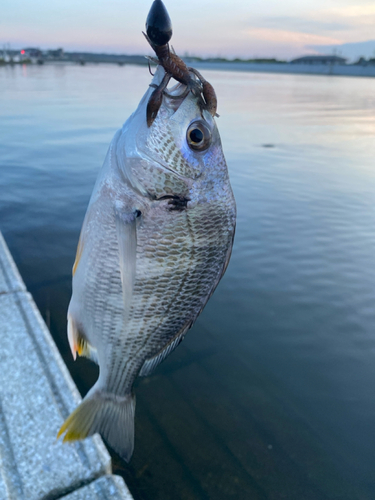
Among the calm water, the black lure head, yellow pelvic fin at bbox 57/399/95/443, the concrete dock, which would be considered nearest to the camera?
the black lure head

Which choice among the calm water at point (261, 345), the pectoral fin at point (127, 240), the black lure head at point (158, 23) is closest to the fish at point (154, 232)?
the pectoral fin at point (127, 240)

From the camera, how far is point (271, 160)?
10242 mm

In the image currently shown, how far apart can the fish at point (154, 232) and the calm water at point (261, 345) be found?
1078 millimetres

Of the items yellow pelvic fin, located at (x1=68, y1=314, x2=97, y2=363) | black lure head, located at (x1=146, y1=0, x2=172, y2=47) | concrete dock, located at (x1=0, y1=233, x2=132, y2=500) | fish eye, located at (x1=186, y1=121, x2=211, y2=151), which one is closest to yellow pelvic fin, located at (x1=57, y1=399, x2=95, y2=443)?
yellow pelvic fin, located at (x1=68, y1=314, x2=97, y2=363)

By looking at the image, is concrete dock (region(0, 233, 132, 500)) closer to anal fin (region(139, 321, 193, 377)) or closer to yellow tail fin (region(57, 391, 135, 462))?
yellow tail fin (region(57, 391, 135, 462))

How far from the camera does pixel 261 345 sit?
11.7ft

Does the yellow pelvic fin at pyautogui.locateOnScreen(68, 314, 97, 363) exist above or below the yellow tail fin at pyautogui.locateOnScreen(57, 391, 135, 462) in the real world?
above

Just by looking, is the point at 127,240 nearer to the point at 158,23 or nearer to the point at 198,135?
the point at 198,135

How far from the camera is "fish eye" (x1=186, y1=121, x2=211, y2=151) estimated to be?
4.90 feet

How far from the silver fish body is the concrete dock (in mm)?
366

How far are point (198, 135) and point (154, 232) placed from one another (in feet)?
1.46

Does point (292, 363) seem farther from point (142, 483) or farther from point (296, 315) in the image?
point (142, 483)

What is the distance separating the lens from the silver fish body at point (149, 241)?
4.82 ft

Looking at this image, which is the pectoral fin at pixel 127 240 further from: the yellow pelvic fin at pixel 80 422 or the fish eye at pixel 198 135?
the yellow pelvic fin at pixel 80 422
